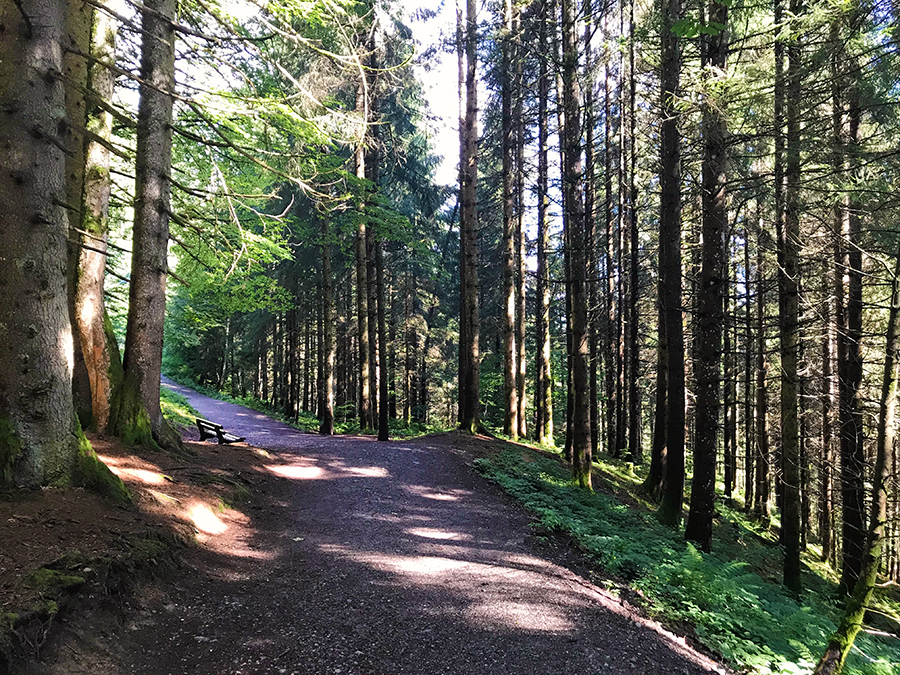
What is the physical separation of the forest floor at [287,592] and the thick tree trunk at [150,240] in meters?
0.84

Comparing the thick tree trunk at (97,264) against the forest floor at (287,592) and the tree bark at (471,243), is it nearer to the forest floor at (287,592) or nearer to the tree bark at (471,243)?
the forest floor at (287,592)

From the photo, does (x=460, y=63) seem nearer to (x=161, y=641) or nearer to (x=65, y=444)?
(x=65, y=444)

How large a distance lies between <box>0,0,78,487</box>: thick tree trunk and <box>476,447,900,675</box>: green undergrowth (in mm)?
5904

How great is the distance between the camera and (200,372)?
→ 141ft

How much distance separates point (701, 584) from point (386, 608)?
146 inches

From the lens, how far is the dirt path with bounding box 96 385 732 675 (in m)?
3.48

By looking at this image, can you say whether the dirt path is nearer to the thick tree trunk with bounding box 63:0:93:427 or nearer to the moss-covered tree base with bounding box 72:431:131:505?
the moss-covered tree base with bounding box 72:431:131:505

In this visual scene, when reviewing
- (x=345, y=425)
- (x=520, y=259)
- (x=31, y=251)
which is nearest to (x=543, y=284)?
(x=520, y=259)

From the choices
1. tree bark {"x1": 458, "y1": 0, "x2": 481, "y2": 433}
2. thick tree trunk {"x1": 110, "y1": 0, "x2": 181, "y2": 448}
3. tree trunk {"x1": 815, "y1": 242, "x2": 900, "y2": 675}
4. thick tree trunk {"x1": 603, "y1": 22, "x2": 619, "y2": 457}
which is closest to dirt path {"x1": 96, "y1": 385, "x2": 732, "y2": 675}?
tree trunk {"x1": 815, "y1": 242, "x2": 900, "y2": 675}

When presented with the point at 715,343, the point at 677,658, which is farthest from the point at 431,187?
the point at 677,658

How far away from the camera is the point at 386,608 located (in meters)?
4.24

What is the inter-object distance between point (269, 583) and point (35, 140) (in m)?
4.57

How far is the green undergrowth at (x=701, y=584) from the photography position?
186 inches

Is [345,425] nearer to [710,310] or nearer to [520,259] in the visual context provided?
[520,259]
